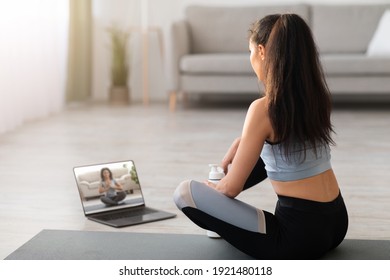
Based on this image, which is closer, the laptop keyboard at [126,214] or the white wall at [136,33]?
the laptop keyboard at [126,214]

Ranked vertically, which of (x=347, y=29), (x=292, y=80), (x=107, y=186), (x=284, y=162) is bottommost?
(x=107, y=186)

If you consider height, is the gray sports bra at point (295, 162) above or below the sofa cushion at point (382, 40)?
above

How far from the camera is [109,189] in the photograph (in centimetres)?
276

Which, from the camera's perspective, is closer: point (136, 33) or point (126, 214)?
point (126, 214)

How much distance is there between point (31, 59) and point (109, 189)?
2.76 metres

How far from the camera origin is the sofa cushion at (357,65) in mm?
5543

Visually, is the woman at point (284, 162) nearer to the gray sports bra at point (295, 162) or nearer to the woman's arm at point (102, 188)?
the gray sports bra at point (295, 162)

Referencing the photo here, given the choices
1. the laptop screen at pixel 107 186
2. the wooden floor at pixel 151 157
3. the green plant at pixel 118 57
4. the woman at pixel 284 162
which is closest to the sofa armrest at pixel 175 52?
the wooden floor at pixel 151 157

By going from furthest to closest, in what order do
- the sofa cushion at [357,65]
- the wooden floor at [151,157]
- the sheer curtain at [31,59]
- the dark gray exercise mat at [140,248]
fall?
the sofa cushion at [357,65]
the sheer curtain at [31,59]
the wooden floor at [151,157]
the dark gray exercise mat at [140,248]

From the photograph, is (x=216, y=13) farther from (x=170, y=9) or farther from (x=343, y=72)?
(x=343, y=72)

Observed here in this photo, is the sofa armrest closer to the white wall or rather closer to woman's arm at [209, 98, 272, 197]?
the white wall

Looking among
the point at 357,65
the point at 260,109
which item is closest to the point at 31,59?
the point at 357,65

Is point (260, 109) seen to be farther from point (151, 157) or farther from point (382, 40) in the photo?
point (382, 40)

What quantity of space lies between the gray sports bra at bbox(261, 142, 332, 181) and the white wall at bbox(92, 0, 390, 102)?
464 cm
